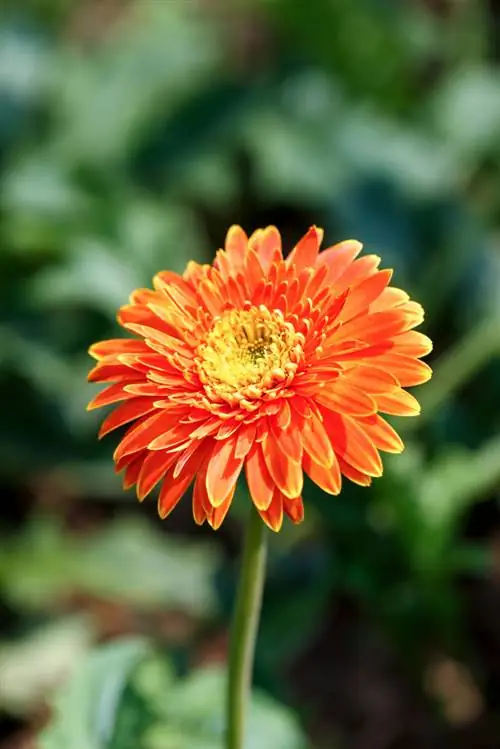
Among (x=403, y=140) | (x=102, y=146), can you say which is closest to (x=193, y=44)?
(x=102, y=146)

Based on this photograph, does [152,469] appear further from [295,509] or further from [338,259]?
[338,259]

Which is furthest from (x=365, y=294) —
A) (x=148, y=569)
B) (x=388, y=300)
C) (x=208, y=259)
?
(x=208, y=259)

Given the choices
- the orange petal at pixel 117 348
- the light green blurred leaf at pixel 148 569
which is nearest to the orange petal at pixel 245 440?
the orange petal at pixel 117 348

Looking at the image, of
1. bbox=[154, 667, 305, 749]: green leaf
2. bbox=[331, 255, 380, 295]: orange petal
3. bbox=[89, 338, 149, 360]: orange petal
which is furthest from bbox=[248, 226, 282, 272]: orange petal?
bbox=[154, 667, 305, 749]: green leaf

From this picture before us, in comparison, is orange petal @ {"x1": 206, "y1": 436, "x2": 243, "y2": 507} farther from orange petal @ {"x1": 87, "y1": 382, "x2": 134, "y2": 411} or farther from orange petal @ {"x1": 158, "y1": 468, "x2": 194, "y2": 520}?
orange petal @ {"x1": 87, "y1": 382, "x2": 134, "y2": 411}

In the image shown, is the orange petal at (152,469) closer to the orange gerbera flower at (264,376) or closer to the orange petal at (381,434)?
the orange gerbera flower at (264,376)
